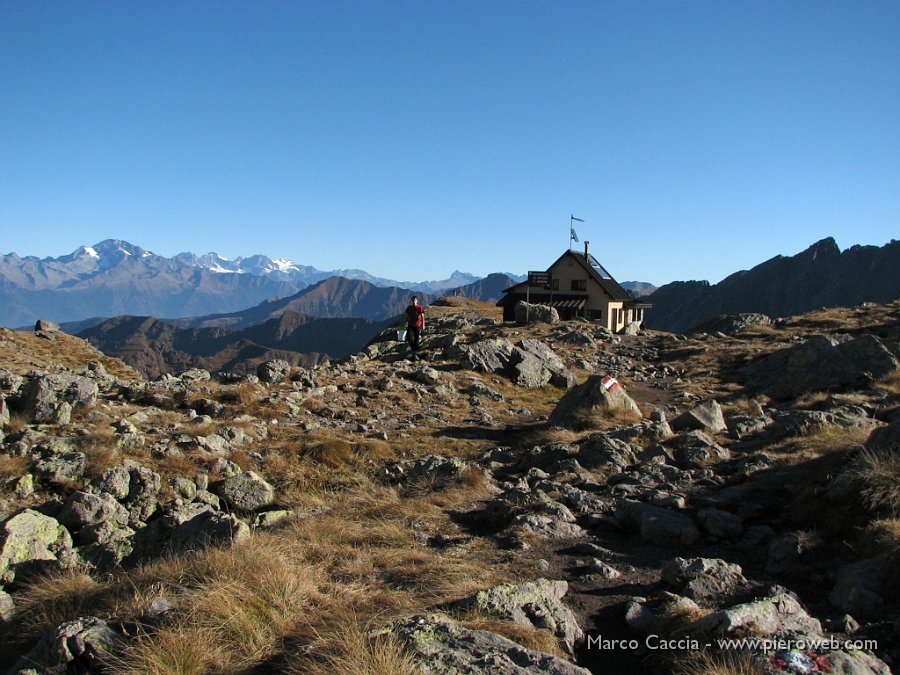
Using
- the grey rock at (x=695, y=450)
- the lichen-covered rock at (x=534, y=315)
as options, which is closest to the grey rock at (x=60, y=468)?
the grey rock at (x=695, y=450)

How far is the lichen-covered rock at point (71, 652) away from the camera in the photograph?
4.48 metres

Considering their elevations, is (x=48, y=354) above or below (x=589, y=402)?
below

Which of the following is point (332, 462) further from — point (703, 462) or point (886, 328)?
point (886, 328)

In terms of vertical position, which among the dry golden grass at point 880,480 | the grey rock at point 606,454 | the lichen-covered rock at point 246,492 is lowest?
the lichen-covered rock at point 246,492

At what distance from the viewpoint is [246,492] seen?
10.4 metres

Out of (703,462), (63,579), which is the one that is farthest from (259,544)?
(703,462)

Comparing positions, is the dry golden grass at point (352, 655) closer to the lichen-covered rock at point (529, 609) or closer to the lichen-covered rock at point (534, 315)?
the lichen-covered rock at point (529, 609)

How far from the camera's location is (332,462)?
490 inches

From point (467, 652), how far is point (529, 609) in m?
1.36

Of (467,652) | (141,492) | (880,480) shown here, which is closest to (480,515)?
(467,652)

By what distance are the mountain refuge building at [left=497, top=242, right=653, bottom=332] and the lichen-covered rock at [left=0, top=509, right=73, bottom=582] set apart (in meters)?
53.5

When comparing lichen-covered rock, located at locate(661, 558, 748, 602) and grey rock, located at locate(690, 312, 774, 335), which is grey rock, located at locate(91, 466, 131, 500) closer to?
lichen-covered rock, located at locate(661, 558, 748, 602)

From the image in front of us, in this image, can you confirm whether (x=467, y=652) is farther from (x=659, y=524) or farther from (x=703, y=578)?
(x=659, y=524)

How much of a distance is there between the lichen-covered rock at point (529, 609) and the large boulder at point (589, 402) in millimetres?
10411
